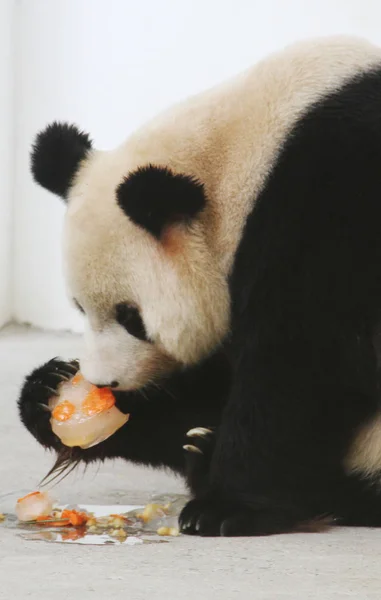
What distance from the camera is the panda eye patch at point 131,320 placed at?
9.19 feet

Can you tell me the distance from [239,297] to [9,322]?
16.9 ft

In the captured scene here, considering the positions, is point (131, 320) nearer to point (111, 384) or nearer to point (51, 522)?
point (111, 384)

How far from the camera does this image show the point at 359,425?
2.59 m

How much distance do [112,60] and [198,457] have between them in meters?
4.72

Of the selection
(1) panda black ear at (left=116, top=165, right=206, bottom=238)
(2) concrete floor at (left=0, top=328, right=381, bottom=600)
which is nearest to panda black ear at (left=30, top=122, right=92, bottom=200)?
(1) panda black ear at (left=116, top=165, right=206, bottom=238)

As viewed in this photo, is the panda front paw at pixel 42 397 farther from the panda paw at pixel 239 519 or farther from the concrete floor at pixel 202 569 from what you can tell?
the panda paw at pixel 239 519

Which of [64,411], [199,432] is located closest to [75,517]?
[64,411]

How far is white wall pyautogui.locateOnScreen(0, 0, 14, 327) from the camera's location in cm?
708

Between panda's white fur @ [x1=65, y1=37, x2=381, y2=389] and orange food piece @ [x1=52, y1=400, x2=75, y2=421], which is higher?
panda's white fur @ [x1=65, y1=37, x2=381, y2=389]

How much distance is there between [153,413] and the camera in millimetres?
3145

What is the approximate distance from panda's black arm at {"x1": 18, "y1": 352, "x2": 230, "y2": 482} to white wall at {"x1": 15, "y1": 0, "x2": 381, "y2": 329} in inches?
162

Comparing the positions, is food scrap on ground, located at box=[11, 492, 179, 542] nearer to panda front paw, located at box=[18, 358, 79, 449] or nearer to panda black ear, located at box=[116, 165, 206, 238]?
panda front paw, located at box=[18, 358, 79, 449]

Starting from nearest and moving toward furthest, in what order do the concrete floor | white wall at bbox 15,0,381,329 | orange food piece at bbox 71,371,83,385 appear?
the concrete floor, orange food piece at bbox 71,371,83,385, white wall at bbox 15,0,381,329

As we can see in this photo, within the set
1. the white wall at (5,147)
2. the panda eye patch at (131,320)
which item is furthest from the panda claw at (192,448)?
the white wall at (5,147)
